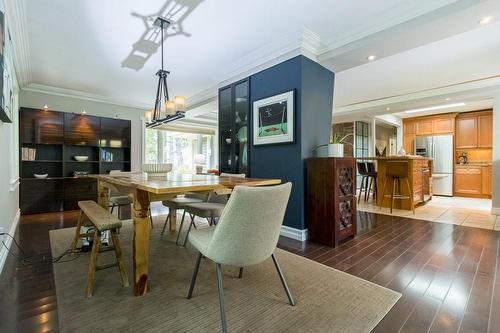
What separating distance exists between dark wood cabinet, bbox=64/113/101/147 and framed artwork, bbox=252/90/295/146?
3658 mm

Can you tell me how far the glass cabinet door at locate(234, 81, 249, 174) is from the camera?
3730mm

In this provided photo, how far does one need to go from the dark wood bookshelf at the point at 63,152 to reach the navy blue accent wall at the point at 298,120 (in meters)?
3.65

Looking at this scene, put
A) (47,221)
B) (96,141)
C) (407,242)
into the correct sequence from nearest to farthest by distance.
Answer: (407,242), (47,221), (96,141)

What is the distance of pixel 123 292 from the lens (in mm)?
1704

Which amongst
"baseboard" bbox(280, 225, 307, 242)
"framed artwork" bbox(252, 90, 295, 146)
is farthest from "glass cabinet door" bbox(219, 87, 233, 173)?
"baseboard" bbox(280, 225, 307, 242)

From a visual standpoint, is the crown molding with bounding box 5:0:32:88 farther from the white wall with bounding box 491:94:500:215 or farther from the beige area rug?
the white wall with bounding box 491:94:500:215

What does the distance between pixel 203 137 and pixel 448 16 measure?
23.4 feet

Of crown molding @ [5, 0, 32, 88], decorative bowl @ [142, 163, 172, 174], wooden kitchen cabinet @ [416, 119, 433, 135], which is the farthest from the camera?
wooden kitchen cabinet @ [416, 119, 433, 135]

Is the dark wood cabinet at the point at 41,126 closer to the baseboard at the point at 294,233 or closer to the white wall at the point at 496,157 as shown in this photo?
the baseboard at the point at 294,233

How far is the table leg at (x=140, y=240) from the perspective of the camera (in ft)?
5.43

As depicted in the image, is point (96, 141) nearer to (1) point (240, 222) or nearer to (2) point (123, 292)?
(2) point (123, 292)

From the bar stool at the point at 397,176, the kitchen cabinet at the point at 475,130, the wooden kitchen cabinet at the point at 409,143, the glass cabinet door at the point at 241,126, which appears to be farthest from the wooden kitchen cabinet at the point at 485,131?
the glass cabinet door at the point at 241,126

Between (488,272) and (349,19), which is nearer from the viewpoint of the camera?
(488,272)

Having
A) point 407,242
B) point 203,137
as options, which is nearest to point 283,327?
point 407,242
